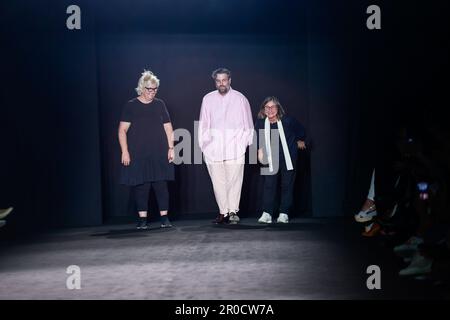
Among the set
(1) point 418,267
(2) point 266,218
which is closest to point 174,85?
(2) point 266,218

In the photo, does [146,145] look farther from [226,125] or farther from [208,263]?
[208,263]

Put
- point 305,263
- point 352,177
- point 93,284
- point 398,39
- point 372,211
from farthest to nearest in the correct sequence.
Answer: point 352,177, point 372,211, point 398,39, point 305,263, point 93,284

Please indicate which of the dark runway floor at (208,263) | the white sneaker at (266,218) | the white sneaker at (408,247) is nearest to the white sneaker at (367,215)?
the dark runway floor at (208,263)

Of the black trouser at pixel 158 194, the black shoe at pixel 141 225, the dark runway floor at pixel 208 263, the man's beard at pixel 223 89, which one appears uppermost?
the man's beard at pixel 223 89

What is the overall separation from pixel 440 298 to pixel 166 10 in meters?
5.19

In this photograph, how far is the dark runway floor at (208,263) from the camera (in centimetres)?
455

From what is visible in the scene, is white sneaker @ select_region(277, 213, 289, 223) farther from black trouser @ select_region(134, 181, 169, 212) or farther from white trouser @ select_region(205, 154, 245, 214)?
black trouser @ select_region(134, 181, 169, 212)

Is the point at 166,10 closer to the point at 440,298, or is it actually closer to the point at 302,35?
the point at 302,35

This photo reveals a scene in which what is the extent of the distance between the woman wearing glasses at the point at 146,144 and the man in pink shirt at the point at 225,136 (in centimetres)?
39

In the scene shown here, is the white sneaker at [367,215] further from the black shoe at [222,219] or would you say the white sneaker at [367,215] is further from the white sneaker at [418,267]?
the white sneaker at [418,267]

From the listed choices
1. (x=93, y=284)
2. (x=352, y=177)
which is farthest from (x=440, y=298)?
(x=352, y=177)

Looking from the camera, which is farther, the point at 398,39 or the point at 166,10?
the point at 166,10

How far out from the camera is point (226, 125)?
7.89 m
